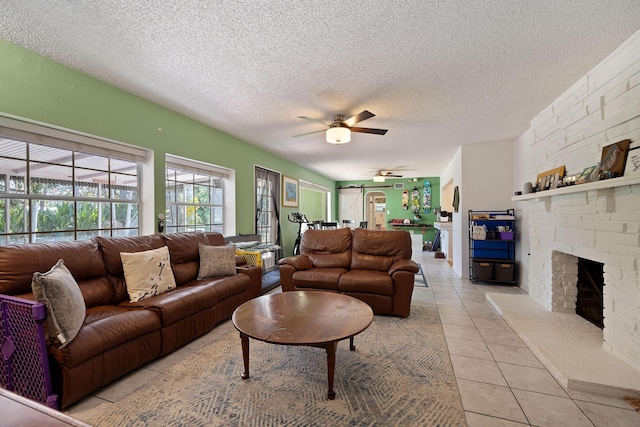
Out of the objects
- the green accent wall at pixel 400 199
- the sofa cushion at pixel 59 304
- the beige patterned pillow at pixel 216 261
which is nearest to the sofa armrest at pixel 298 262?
the beige patterned pillow at pixel 216 261

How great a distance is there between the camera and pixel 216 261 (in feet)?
10.5

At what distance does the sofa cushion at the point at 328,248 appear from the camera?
389 centimetres

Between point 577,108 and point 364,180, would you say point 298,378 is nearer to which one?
point 577,108

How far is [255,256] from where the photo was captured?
13.4 ft

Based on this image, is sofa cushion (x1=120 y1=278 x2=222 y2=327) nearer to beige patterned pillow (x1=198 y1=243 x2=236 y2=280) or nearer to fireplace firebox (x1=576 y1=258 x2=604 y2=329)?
beige patterned pillow (x1=198 y1=243 x2=236 y2=280)

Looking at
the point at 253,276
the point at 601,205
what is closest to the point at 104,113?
the point at 253,276

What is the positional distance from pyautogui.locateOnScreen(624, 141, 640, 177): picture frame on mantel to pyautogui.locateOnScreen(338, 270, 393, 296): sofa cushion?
215cm

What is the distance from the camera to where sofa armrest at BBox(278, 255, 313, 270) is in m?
3.66

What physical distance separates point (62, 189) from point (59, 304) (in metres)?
1.55

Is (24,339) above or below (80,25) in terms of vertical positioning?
below

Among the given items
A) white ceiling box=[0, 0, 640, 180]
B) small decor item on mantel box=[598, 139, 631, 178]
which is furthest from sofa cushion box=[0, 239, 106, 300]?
small decor item on mantel box=[598, 139, 631, 178]

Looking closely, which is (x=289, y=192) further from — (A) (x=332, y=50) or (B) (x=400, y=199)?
(B) (x=400, y=199)

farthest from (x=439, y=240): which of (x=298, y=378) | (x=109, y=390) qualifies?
(x=109, y=390)

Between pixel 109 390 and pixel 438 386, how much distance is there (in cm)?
226
